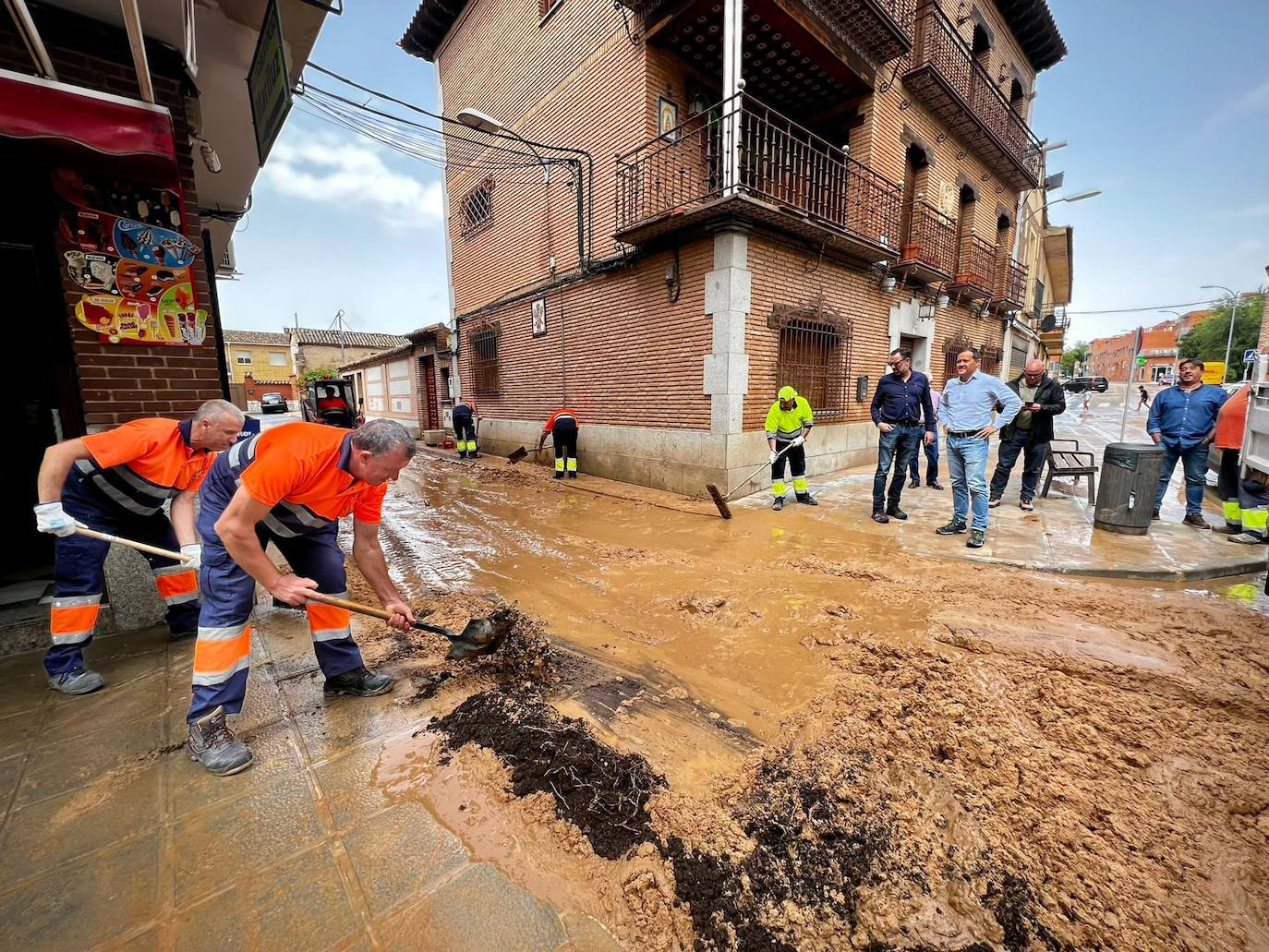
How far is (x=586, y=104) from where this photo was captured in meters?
8.85

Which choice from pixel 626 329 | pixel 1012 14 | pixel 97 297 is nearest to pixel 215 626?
pixel 97 297

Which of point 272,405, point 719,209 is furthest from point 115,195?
point 272,405

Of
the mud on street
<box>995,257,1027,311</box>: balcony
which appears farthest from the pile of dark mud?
<box>995,257,1027,311</box>: balcony

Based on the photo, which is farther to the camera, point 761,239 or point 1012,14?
point 1012,14

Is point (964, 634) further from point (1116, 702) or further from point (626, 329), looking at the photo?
point (626, 329)

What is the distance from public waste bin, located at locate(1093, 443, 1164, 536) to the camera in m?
5.01

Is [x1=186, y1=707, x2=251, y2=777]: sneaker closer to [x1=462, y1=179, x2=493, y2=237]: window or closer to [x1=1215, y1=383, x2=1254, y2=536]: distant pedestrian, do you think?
[x1=1215, y1=383, x2=1254, y2=536]: distant pedestrian

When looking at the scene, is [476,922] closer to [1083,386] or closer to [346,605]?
[346,605]

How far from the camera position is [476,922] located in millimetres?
1524

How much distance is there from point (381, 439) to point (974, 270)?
1427 centimetres

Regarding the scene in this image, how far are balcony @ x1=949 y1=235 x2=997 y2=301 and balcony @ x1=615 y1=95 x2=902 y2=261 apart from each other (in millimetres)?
2862

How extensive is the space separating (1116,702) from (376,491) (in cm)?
382

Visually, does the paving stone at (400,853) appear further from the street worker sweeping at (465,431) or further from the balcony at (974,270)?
the balcony at (974,270)

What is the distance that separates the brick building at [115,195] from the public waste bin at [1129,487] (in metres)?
7.94
